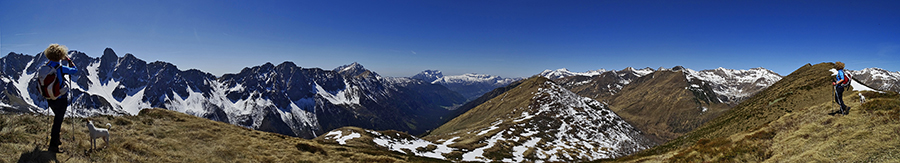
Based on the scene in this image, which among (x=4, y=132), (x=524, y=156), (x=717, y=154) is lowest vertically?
(x=524, y=156)

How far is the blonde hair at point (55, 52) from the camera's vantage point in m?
11.8

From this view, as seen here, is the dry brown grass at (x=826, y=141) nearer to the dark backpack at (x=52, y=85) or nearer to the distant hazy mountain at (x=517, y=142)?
the dark backpack at (x=52, y=85)

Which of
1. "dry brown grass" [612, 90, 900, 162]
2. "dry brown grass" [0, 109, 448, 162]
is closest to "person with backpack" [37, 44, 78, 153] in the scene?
"dry brown grass" [0, 109, 448, 162]

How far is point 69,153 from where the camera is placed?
45.7 ft

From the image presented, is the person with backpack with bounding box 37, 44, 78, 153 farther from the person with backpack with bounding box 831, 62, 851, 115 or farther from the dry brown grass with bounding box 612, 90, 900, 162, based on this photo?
the person with backpack with bounding box 831, 62, 851, 115

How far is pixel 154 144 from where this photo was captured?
20.0 m

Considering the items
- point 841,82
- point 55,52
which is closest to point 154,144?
point 55,52

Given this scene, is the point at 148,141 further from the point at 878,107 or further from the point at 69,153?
the point at 878,107

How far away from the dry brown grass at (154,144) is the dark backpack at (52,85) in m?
2.76

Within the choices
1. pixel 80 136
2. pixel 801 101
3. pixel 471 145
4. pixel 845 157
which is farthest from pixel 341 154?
pixel 471 145

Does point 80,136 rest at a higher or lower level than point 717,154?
higher

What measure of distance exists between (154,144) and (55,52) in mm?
10245

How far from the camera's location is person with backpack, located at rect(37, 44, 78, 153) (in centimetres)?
1177

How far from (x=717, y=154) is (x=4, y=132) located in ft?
131
